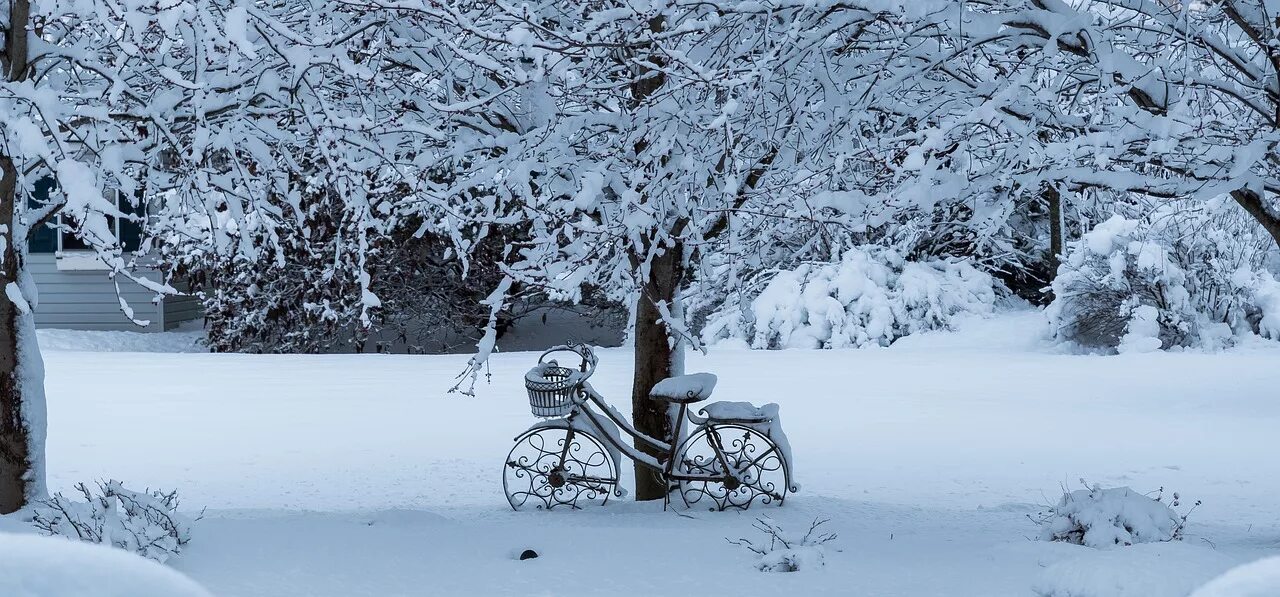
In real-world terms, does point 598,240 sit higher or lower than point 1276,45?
lower

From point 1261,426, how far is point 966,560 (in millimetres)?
5868

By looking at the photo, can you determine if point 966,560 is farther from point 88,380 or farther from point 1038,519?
point 88,380

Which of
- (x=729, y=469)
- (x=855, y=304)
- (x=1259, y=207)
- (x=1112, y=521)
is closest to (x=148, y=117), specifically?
(x=729, y=469)

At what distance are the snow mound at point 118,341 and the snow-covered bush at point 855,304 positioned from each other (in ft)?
28.1

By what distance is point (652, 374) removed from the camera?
712 centimetres

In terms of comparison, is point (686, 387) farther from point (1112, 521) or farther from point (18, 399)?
point (18, 399)

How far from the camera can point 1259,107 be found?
5.39 m

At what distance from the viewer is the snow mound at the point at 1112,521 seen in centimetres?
529

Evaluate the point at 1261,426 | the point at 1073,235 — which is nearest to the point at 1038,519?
the point at 1261,426

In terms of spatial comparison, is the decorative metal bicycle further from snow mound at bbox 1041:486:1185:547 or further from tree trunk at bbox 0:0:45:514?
tree trunk at bbox 0:0:45:514

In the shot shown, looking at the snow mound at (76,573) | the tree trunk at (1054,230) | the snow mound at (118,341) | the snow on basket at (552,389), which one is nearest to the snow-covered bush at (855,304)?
Result: the tree trunk at (1054,230)

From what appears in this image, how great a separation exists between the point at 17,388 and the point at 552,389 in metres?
2.60

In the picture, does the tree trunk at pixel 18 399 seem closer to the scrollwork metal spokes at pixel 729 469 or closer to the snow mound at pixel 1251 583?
the scrollwork metal spokes at pixel 729 469

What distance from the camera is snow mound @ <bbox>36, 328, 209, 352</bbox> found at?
57.9 feet
